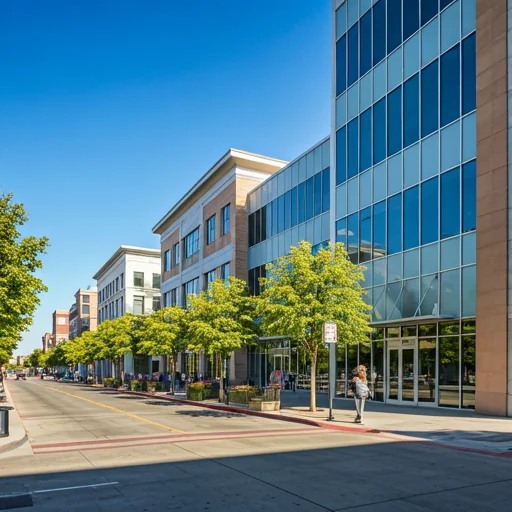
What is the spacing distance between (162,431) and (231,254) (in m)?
27.8

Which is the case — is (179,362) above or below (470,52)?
below

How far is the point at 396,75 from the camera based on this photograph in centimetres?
2672

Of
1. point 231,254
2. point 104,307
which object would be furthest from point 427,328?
point 104,307

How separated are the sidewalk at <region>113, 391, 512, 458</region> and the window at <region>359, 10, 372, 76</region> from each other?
1602cm

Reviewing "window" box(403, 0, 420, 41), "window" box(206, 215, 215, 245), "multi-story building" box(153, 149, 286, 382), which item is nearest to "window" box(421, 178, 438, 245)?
"window" box(403, 0, 420, 41)

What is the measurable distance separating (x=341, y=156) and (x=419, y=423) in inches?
653

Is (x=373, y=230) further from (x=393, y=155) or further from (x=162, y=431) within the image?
(x=162, y=431)

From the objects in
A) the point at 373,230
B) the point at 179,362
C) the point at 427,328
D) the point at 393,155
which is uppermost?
the point at 393,155

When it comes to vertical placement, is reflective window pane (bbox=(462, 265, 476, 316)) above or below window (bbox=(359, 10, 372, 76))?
below

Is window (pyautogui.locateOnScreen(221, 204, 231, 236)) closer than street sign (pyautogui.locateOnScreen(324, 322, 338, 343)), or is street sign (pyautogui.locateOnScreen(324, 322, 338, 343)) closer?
street sign (pyautogui.locateOnScreen(324, 322, 338, 343))

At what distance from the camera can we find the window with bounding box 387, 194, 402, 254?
84.5ft

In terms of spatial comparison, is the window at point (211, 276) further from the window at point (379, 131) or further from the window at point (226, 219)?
the window at point (379, 131)

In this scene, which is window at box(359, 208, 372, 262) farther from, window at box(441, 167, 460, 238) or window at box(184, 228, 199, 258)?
window at box(184, 228, 199, 258)

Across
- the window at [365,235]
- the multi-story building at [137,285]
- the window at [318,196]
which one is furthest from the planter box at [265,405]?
the multi-story building at [137,285]
